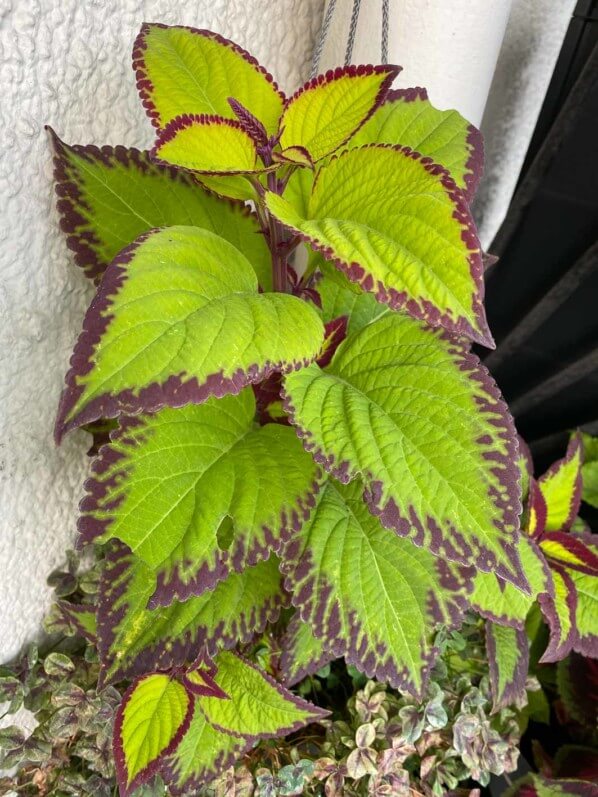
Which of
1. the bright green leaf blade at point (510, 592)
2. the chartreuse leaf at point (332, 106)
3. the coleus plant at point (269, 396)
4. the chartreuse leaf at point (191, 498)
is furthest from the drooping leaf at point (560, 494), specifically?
the chartreuse leaf at point (332, 106)

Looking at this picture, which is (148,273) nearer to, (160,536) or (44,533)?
(160,536)

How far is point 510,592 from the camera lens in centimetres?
73

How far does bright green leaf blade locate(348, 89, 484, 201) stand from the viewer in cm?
58

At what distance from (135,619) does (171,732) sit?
0.12 m

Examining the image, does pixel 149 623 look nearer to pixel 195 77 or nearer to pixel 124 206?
pixel 124 206

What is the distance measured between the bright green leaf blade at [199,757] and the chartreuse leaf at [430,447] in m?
0.35

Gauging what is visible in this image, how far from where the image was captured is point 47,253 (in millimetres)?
585

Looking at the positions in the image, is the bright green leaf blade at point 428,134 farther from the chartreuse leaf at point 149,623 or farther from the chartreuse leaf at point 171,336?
the chartreuse leaf at point 149,623

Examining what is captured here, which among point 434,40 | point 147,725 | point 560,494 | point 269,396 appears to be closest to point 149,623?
point 147,725

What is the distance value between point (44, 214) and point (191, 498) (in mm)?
277

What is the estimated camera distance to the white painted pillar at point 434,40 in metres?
0.76

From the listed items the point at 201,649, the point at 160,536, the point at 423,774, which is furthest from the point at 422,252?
the point at 423,774

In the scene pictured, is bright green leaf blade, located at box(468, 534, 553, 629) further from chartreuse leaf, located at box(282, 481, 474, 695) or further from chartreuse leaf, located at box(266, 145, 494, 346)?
chartreuse leaf, located at box(266, 145, 494, 346)


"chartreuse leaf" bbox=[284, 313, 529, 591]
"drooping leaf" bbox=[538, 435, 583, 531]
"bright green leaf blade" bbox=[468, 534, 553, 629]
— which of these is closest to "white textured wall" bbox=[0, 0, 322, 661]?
"chartreuse leaf" bbox=[284, 313, 529, 591]
